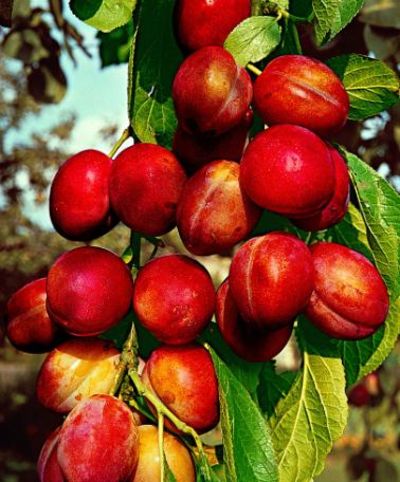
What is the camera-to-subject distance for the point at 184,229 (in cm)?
98

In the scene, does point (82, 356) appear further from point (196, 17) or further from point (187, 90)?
point (196, 17)

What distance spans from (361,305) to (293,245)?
0.13 m

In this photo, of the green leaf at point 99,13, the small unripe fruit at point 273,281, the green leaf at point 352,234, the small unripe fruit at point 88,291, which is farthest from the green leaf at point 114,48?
the small unripe fruit at point 273,281

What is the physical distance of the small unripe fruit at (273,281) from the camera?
2.95 feet

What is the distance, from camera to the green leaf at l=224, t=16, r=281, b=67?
1040mm

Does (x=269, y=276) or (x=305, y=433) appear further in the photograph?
(x=305, y=433)

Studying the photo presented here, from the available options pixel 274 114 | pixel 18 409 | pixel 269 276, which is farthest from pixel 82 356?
pixel 18 409

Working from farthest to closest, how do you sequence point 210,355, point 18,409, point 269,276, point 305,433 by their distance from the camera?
point 18,409
point 305,433
point 210,355
point 269,276

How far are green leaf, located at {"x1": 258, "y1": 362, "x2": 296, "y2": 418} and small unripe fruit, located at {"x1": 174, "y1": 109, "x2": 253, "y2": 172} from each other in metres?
0.36

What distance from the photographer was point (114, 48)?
2.19 metres

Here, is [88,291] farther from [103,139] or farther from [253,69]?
[103,139]

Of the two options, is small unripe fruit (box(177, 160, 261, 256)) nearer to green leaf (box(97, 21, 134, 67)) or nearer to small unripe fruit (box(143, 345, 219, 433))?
small unripe fruit (box(143, 345, 219, 433))

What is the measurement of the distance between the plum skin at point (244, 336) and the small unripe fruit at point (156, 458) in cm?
14

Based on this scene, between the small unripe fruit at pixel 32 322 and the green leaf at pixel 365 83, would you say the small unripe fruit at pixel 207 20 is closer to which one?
the green leaf at pixel 365 83
